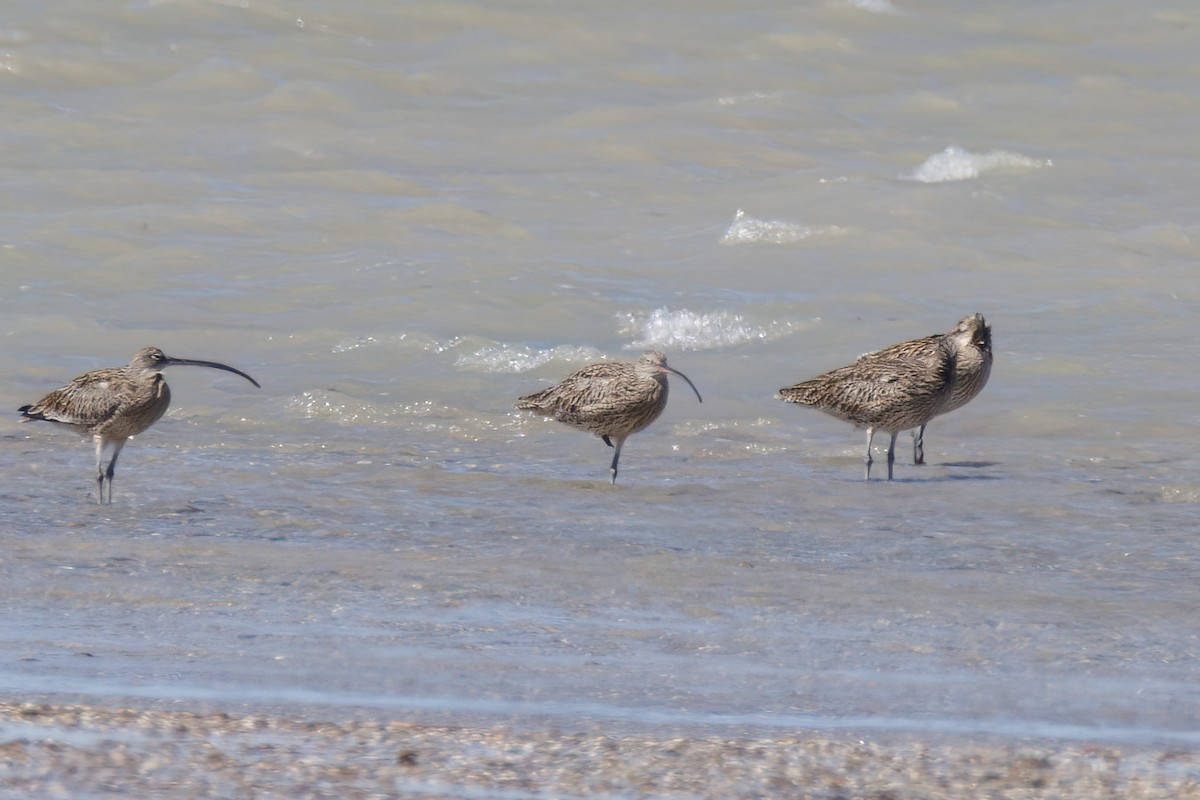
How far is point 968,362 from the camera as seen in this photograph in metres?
12.5

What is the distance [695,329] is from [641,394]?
12.9 feet

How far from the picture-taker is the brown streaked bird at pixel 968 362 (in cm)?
1246

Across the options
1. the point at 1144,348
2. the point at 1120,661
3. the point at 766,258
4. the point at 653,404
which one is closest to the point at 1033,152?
the point at 766,258

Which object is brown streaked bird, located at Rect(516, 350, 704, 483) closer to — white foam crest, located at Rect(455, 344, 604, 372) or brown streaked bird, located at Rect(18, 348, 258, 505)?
brown streaked bird, located at Rect(18, 348, 258, 505)

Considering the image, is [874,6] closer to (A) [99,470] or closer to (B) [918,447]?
(B) [918,447]

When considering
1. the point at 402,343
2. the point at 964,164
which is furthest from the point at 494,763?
the point at 964,164

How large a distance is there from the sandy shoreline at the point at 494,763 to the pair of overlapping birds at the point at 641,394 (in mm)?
5366

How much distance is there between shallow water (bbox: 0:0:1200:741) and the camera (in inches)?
262

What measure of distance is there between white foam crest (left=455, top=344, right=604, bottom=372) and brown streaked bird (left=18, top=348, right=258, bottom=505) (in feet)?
12.2

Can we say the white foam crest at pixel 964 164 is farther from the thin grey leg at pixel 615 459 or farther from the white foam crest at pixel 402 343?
the thin grey leg at pixel 615 459

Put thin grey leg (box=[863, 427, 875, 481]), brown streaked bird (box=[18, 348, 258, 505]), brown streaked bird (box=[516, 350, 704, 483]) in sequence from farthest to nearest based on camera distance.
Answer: brown streaked bird (box=[516, 350, 704, 483]) < thin grey leg (box=[863, 427, 875, 481]) < brown streaked bird (box=[18, 348, 258, 505])

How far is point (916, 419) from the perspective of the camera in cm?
1203

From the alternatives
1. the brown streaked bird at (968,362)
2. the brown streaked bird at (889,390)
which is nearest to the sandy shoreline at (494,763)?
the brown streaked bird at (889,390)

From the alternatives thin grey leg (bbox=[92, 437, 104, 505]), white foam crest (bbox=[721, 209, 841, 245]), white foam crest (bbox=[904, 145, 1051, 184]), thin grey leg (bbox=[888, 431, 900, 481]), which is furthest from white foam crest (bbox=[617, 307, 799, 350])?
Result: white foam crest (bbox=[904, 145, 1051, 184])
